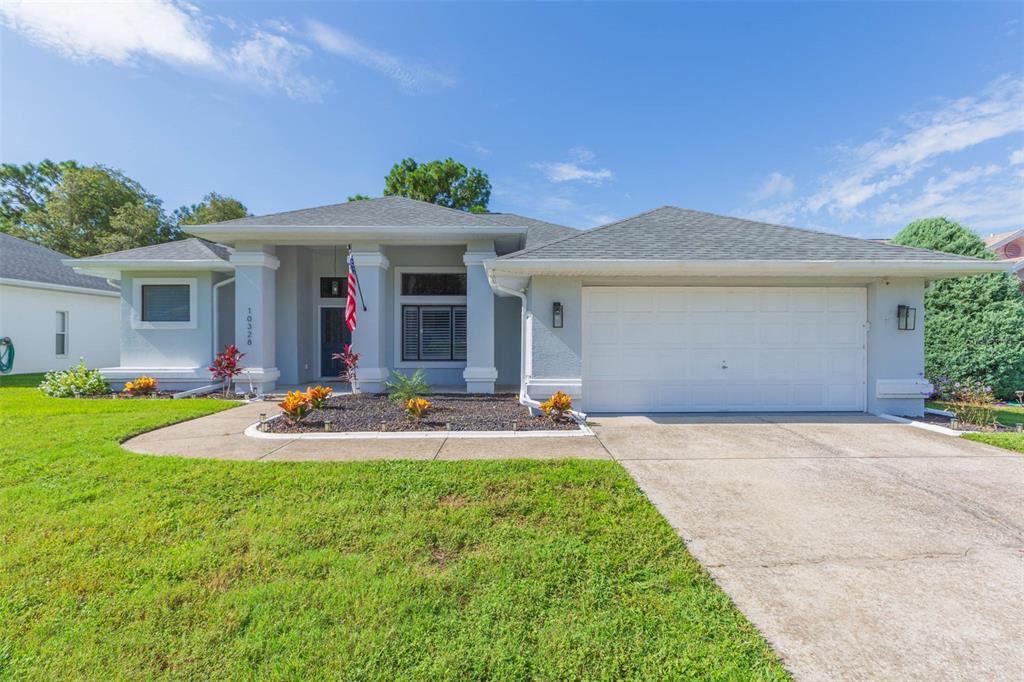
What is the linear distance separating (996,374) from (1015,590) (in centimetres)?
1080

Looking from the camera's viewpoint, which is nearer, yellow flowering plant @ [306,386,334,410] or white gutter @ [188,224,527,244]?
yellow flowering plant @ [306,386,334,410]

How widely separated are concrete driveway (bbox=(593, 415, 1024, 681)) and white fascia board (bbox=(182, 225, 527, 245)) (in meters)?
5.59

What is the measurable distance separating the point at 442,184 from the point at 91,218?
2145 centimetres

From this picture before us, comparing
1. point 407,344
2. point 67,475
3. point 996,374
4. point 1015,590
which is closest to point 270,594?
point 67,475

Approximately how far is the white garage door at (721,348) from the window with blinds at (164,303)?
10.5 m

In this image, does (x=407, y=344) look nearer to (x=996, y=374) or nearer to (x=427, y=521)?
(x=427, y=521)

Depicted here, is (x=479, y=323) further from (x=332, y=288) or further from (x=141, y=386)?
(x=141, y=386)

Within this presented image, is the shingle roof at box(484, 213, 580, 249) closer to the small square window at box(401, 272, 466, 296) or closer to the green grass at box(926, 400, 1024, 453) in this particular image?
the small square window at box(401, 272, 466, 296)

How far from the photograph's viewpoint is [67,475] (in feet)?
14.2

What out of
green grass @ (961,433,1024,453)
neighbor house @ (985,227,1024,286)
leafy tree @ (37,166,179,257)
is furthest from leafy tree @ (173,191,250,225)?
neighbor house @ (985,227,1024,286)

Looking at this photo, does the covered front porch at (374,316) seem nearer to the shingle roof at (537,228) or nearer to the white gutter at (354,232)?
the white gutter at (354,232)

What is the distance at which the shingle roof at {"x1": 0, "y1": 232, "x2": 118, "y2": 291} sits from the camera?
14086mm

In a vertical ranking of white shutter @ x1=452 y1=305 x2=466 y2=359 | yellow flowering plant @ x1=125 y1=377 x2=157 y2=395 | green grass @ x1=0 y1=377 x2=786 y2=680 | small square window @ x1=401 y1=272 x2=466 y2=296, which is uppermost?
small square window @ x1=401 y1=272 x2=466 y2=296

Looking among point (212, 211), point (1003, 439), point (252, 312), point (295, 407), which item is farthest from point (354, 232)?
point (212, 211)
